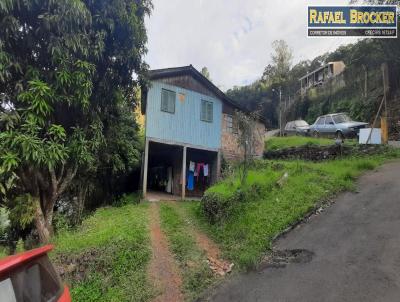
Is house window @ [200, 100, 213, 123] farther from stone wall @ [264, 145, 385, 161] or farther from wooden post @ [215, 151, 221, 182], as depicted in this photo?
stone wall @ [264, 145, 385, 161]

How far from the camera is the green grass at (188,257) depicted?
808 cm

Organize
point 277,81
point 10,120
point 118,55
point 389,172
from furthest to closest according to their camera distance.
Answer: point 277,81
point 389,172
point 118,55
point 10,120

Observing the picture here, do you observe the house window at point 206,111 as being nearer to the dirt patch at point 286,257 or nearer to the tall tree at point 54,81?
the tall tree at point 54,81

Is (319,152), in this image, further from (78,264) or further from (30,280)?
(30,280)

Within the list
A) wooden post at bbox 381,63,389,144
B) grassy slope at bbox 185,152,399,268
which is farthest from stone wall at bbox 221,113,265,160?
wooden post at bbox 381,63,389,144

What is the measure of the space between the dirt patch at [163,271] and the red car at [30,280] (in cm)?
484

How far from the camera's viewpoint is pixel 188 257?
366 inches

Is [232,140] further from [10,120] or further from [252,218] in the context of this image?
[10,120]

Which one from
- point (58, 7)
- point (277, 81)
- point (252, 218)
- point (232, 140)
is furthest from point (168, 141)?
point (277, 81)

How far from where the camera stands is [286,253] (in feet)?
29.5

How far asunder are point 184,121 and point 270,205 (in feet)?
23.9

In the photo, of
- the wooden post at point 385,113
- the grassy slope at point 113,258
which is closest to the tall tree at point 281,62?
the wooden post at point 385,113

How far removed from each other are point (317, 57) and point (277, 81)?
6.05m

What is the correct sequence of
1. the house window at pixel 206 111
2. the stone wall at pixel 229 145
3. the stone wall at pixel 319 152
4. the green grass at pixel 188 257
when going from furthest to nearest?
the stone wall at pixel 229 145, the house window at pixel 206 111, the stone wall at pixel 319 152, the green grass at pixel 188 257
